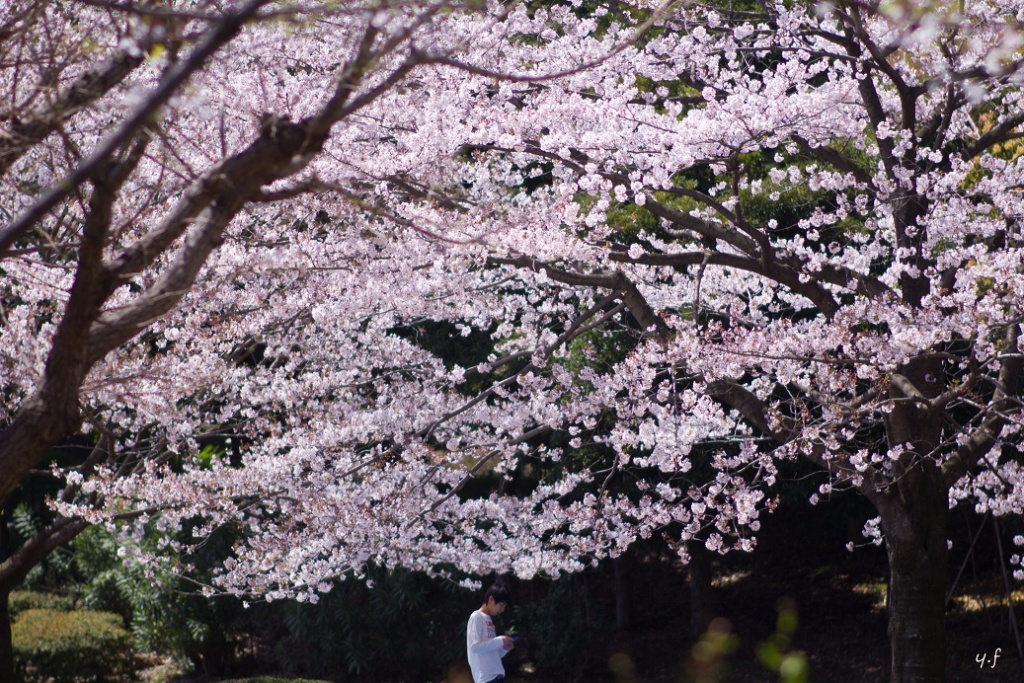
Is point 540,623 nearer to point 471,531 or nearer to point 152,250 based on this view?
point 471,531

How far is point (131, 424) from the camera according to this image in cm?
809

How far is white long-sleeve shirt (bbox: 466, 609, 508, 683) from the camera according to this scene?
6.89 metres

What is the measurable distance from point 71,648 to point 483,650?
7.09m

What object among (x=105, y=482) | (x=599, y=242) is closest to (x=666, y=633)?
(x=599, y=242)

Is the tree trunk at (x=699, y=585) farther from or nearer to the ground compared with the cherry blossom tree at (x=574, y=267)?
nearer to the ground

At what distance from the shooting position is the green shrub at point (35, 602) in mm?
13804

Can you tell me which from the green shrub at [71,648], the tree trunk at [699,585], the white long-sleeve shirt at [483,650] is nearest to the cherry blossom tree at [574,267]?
the white long-sleeve shirt at [483,650]

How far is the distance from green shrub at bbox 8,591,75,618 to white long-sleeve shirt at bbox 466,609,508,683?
9.29 metres

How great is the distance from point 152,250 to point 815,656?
10.8m

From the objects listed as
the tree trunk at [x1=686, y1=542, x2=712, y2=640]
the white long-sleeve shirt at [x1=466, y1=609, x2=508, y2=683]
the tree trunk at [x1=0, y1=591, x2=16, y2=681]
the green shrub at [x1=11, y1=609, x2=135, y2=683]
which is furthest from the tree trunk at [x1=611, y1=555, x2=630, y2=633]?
the tree trunk at [x1=0, y1=591, x2=16, y2=681]

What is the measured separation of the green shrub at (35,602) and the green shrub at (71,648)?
4.16ft

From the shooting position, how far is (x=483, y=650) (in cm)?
690

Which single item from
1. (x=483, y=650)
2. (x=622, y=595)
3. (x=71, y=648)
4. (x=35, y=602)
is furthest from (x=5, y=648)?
(x=622, y=595)

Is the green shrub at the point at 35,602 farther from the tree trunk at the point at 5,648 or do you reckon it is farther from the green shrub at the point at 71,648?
the tree trunk at the point at 5,648
